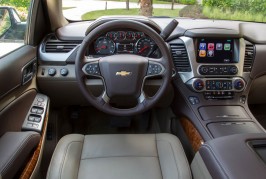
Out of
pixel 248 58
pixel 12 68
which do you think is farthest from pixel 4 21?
pixel 248 58

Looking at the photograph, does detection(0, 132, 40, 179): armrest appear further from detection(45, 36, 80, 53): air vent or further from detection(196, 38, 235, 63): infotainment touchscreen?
detection(196, 38, 235, 63): infotainment touchscreen

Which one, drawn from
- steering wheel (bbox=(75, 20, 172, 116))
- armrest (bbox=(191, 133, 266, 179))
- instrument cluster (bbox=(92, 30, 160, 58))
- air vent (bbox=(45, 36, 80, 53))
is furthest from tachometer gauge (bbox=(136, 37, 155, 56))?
armrest (bbox=(191, 133, 266, 179))

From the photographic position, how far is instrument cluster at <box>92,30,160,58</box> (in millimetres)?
2143

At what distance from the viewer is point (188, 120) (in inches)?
90.4

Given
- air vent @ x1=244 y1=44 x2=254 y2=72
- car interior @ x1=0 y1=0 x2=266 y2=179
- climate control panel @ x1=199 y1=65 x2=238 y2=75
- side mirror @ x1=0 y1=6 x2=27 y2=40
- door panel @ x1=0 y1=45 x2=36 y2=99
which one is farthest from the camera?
air vent @ x1=244 y1=44 x2=254 y2=72

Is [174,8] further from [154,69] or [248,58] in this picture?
[154,69]

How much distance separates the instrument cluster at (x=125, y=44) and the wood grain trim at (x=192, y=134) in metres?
0.52

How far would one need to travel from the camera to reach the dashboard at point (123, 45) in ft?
7.03

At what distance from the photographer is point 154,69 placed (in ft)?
6.25

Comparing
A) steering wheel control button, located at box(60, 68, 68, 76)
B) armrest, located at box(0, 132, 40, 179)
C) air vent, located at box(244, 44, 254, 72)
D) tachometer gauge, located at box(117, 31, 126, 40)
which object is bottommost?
armrest, located at box(0, 132, 40, 179)

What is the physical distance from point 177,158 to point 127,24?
0.73m

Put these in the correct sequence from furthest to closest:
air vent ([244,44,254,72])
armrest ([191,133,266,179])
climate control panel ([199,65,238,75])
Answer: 1. air vent ([244,44,254,72])
2. climate control panel ([199,65,238,75])
3. armrest ([191,133,266,179])

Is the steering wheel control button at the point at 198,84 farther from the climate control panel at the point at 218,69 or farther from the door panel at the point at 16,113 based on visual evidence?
the door panel at the point at 16,113

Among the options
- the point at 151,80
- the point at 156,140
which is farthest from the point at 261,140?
the point at 151,80
